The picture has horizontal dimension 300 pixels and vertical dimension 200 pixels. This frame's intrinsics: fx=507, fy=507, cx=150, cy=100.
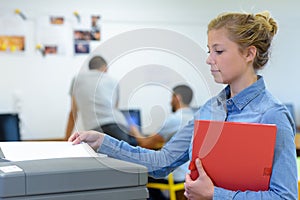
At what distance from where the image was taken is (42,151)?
103cm

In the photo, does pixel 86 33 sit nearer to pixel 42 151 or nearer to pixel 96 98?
pixel 96 98

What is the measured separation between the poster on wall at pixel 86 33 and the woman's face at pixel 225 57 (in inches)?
125

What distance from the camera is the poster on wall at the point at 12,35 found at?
13.4ft

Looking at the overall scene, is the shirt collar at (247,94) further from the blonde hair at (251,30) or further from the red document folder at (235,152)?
the red document folder at (235,152)

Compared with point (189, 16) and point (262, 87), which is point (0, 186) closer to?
A: point (262, 87)

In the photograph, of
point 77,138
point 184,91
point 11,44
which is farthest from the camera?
point 11,44

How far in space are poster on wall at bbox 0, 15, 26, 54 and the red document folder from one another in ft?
10.6

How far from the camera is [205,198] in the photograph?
1129mm

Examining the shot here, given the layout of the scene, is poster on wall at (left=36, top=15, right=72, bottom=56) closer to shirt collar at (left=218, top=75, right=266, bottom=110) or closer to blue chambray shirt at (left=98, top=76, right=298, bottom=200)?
blue chambray shirt at (left=98, top=76, right=298, bottom=200)

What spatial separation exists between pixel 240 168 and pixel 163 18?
3.56m

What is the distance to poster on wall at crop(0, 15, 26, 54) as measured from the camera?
Result: 407 centimetres

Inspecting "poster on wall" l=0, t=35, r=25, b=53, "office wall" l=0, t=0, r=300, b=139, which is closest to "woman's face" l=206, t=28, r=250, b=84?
"office wall" l=0, t=0, r=300, b=139

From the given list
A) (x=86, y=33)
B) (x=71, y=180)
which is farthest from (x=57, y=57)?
(x=71, y=180)

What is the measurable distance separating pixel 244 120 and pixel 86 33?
325 cm
